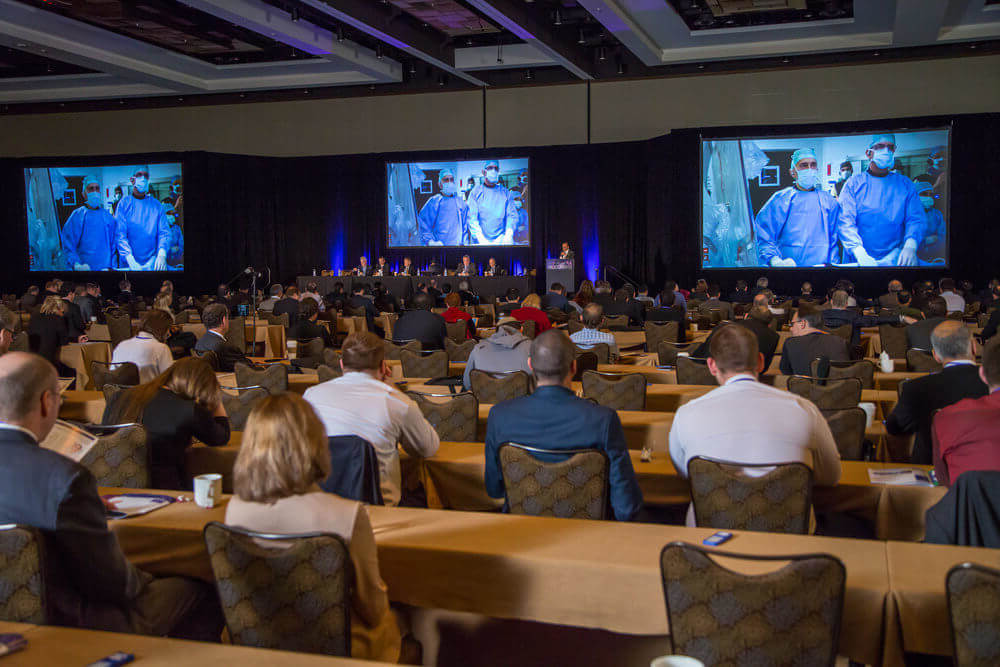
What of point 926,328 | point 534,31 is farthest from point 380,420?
point 534,31

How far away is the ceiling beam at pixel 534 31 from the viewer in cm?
1387

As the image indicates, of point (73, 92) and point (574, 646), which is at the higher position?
point (73, 92)

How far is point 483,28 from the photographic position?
57.4ft

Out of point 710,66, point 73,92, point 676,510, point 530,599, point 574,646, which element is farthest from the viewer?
point 73,92

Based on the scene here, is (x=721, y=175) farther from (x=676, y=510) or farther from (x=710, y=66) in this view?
(x=676, y=510)

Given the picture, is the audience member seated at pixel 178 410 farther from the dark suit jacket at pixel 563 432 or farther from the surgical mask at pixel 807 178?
the surgical mask at pixel 807 178

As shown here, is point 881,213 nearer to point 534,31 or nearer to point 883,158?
point 883,158

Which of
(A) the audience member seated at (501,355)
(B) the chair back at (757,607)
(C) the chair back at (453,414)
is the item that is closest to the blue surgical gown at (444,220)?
(A) the audience member seated at (501,355)

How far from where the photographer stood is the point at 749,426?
3.19m

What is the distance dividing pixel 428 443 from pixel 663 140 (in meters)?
15.7

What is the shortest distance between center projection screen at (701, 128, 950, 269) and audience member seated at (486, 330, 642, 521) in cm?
1520

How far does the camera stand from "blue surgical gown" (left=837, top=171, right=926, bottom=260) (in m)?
16.7

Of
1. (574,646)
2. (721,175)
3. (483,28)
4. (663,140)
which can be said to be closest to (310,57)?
(483,28)

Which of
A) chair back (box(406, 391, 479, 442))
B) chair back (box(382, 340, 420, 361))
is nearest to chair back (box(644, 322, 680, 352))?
chair back (box(382, 340, 420, 361))
